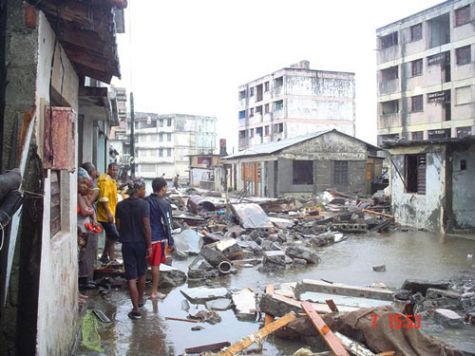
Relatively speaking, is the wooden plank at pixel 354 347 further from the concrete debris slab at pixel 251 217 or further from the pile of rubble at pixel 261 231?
the concrete debris slab at pixel 251 217

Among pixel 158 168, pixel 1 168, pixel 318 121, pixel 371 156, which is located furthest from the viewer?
pixel 158 168

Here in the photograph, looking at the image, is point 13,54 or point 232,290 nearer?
point 13,54

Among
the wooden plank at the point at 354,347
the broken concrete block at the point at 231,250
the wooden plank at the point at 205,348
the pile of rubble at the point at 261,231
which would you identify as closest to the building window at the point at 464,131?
the pile of rubble at the point at 261,231

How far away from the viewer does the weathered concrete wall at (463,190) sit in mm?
14781

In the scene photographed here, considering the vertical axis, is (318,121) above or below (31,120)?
above

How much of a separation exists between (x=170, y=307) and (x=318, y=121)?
4553 centimetres

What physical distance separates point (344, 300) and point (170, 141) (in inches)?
2462

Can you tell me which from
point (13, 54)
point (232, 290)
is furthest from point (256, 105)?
point (13, 54)

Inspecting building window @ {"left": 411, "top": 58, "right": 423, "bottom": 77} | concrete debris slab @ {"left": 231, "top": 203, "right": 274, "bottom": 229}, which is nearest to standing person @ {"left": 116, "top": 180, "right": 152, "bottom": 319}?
concrete debris slab @ {"left": 231, "top": 203, "right": 274, "bottom": 229}

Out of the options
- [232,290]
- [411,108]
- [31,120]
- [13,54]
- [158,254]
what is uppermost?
[411,108]

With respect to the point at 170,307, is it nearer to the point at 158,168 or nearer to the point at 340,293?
the point at 340,293

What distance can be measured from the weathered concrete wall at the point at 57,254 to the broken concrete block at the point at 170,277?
2557mm

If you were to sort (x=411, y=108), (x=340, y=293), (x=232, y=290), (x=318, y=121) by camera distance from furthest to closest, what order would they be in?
(x=318, y=121) < (x=411, y=108) < (x=232, y=290) < (x=340, y=293)

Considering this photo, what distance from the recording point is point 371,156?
102 feet
